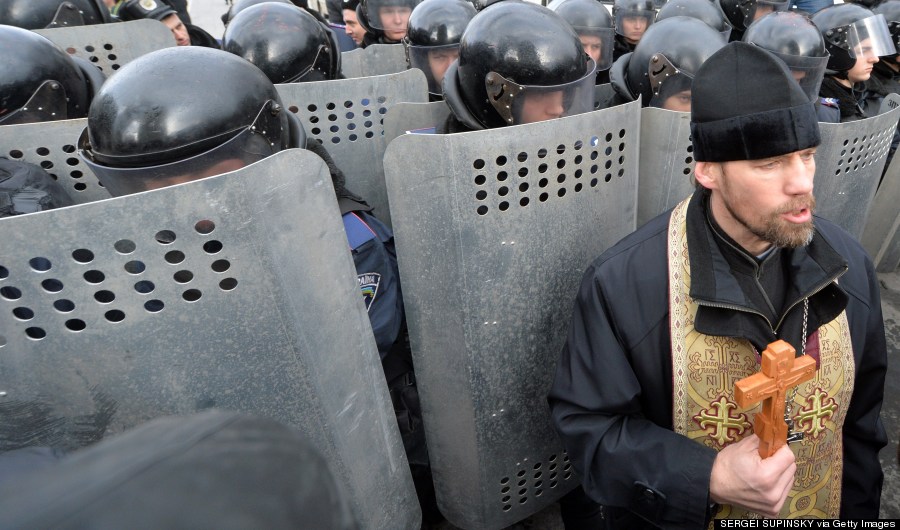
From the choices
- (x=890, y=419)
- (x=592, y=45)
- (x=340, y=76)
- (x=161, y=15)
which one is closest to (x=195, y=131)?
(x=340, y=76)

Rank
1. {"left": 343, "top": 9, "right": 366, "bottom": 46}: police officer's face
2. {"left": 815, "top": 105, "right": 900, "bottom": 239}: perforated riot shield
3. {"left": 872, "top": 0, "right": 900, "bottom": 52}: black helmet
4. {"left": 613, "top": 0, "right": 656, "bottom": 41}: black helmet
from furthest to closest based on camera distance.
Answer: {"left": 343, "top": 9, "right": 366, "bottom": 46}: police officer's face → {"left": 613, "top": 0, "right": 656, "bottom": 41}: black helmet → {"left": 872, "top": 0, "right": 900, "bottom": 52}: black helmet → {"left": 815, "top": 105, "right": 900, "bottom": 239}: perforated riot shield

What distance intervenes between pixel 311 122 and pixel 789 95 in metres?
1.98

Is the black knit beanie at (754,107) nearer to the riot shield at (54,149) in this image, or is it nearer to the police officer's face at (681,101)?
the police officer's face at (681,101)

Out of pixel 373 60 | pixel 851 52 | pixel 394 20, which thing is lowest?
pixel 851 52

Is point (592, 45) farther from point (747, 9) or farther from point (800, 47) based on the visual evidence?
point (747, 9)

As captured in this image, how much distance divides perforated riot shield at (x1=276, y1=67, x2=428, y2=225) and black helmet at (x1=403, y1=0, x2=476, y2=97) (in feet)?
2.38

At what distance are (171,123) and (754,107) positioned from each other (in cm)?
158

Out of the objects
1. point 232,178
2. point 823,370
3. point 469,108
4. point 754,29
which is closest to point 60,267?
point 232,178

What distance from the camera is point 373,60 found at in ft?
14.6

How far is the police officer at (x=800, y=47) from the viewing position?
3133 mm

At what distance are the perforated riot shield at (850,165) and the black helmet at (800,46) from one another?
0.54m

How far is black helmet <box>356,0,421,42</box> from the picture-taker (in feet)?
14.9

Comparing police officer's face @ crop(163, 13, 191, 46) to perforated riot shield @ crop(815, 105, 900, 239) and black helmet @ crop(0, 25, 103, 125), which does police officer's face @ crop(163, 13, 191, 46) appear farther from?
perforated riot shield @ crop(815, 105, 900, 239)

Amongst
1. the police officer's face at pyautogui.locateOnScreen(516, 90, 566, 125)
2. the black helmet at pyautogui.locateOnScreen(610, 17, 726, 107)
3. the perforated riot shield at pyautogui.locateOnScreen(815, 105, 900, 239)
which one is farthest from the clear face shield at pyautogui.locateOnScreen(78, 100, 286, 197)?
the perforated riot shield at pyautogui.locateOnScreen(815, 105, 900, 239)
